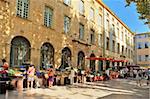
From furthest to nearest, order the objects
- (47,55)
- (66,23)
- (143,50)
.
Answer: (143,50) → (66,23) → (47,55)

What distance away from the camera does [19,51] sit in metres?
18.9

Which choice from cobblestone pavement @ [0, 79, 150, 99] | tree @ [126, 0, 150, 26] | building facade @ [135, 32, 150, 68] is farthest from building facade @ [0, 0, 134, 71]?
building facade @ [135, 32, 150, 68]

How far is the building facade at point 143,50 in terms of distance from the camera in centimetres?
6158

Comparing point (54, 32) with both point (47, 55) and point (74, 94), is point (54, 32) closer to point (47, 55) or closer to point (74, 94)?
point (47, 55)

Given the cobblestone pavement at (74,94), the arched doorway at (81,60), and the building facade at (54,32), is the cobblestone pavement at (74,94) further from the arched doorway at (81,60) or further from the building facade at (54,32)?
the arched doorway at (81,60)

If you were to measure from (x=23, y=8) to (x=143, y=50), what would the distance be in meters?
47.1

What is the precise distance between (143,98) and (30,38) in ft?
30.9

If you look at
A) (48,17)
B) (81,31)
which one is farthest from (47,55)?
(81,31)

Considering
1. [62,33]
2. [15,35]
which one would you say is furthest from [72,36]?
[15,35]

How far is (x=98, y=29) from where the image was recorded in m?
34.2

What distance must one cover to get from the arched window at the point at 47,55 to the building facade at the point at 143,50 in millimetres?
42531

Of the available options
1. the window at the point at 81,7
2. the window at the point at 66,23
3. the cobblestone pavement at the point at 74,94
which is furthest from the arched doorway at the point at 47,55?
the window at the point at 81,7

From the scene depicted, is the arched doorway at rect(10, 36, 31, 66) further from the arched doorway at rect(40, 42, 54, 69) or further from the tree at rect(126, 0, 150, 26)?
the tree at rect(126, 0, 150, 26)

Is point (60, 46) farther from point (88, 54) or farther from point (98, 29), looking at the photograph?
point (98, 29)
